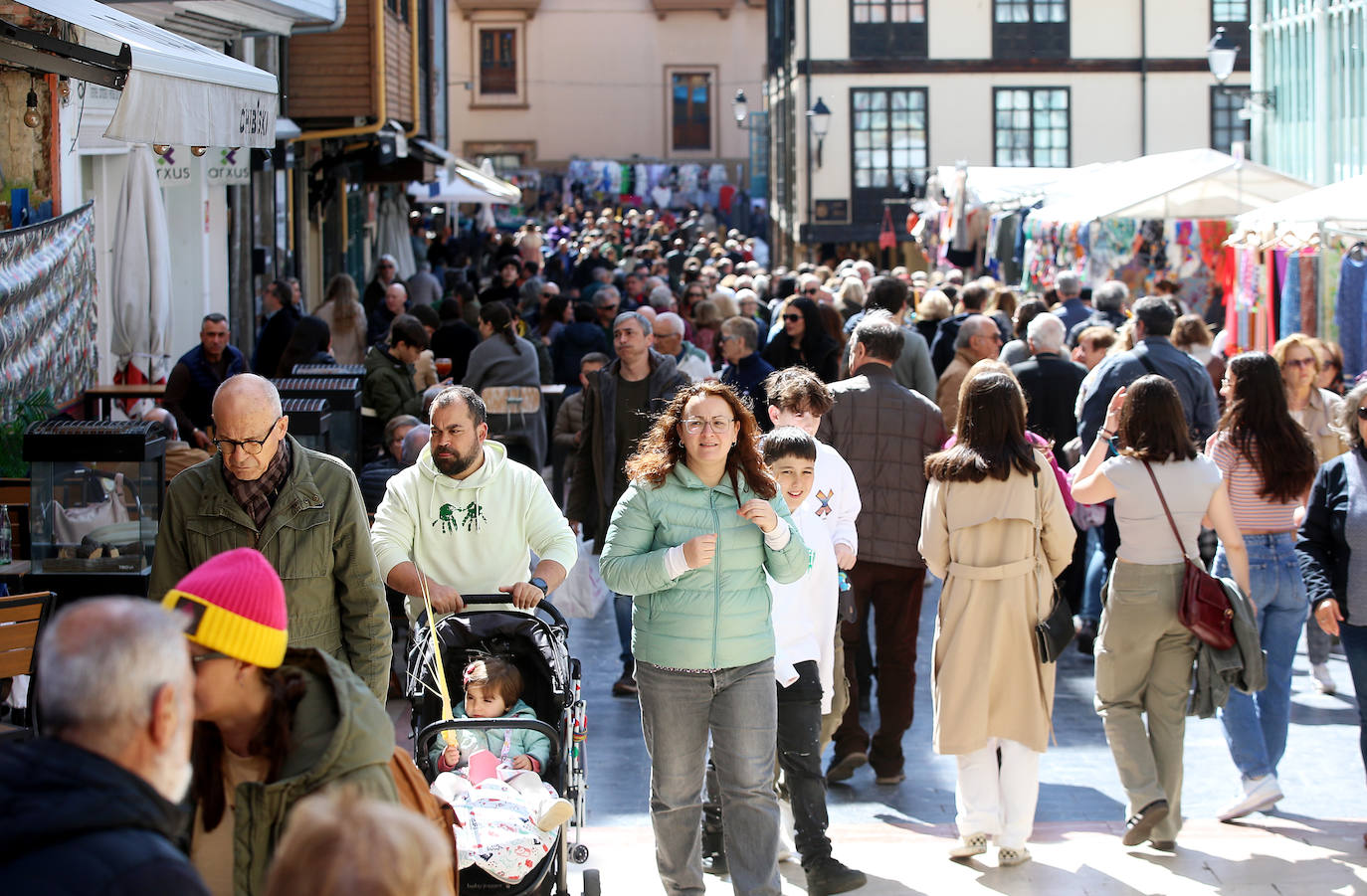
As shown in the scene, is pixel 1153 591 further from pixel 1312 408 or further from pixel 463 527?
pixel 1312 408

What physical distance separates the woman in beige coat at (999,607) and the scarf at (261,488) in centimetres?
262

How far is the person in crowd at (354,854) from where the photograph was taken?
2412 mm

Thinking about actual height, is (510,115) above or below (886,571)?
above

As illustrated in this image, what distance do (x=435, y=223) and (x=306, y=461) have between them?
103 ft

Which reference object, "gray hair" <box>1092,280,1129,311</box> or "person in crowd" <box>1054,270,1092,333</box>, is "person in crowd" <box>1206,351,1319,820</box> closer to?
"gray hair" <box>1092,280,1129,311</box>

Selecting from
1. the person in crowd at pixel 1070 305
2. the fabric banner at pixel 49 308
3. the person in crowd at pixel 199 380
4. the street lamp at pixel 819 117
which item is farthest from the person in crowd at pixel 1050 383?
the street lamp at pixel 819 117

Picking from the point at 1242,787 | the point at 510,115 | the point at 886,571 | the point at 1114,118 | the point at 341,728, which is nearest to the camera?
the point at 341,728

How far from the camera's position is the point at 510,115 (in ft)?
178

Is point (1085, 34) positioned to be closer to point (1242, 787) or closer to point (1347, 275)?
point (1347, 275)

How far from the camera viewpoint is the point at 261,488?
15.7 ft

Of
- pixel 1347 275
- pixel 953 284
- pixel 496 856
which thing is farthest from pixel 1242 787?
pixel 953 284

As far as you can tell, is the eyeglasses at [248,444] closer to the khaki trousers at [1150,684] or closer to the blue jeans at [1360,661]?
the khaki trousers at [1150,684]

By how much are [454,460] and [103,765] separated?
11.1ft

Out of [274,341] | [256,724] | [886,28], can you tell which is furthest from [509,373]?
[886,28]
